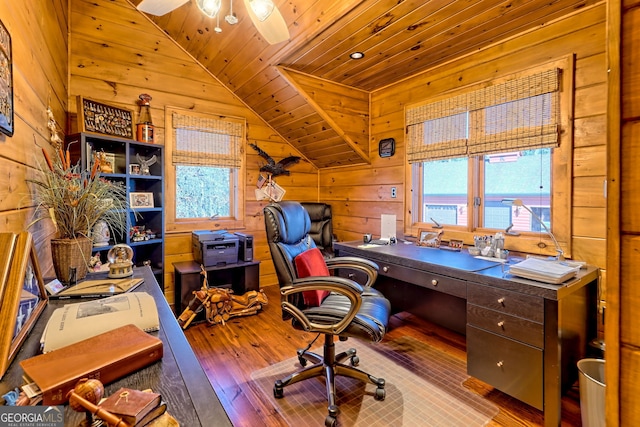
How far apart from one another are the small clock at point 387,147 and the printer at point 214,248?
71.4 inches

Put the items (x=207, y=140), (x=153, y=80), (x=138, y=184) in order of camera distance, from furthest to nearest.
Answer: (x=207, y=140), (x=153, y=80), (x=138, y=184)

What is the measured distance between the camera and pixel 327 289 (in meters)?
1.63

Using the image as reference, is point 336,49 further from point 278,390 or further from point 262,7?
point 278,390

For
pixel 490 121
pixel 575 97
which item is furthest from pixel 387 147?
pixel 575 97

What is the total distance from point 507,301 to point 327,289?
976 mm

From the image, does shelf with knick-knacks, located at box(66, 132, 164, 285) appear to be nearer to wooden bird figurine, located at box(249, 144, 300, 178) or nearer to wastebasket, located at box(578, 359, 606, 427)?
wooden bird figurine, located at box(249, 144, 300, 178)

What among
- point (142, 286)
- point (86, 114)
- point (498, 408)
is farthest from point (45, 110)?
point (498, 408)

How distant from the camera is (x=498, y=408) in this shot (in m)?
1.77

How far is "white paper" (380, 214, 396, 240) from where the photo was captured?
3111mm

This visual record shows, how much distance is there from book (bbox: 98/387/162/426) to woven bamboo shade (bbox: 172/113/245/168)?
125 inches

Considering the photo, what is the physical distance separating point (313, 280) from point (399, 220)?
5.95ft

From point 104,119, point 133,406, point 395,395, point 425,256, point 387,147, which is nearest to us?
point 133,406

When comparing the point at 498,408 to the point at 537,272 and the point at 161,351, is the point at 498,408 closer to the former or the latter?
the point at 537,272

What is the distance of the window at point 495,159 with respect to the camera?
6.99ft
